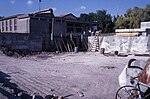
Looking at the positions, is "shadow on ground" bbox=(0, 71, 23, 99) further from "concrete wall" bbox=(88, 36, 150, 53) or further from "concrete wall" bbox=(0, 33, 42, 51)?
"concrete wall" bbox=(88, 36, 150, 53)

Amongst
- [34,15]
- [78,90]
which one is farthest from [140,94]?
[34,15]

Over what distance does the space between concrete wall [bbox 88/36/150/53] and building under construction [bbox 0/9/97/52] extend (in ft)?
14.6

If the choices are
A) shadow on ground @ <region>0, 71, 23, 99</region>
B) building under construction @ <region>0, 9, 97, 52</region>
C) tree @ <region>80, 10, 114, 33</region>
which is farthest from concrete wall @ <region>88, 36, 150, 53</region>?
tree @ <region>80, 10, 114, 33</region>

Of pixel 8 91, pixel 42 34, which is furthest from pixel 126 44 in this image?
pixel 8 91

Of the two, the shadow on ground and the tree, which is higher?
the tree

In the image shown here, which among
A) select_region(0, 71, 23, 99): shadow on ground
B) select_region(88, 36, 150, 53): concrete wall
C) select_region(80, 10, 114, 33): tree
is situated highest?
select_region(80, 10, 114, 33): tree

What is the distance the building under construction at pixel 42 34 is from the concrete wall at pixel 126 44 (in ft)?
14.6

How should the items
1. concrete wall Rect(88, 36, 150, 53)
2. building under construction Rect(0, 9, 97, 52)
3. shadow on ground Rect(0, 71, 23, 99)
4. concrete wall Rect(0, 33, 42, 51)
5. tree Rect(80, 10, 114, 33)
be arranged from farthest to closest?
tree Rect(80, 10, 114, 33)
building under construction Rect(0, 9, 97, 52)
concrete wall Rect(0, 33, 42, 51)
concrete wall Rect(88, 36, 150, 53)
shadow on ground Rect(0, 71, 23, 99)

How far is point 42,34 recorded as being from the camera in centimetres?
2930

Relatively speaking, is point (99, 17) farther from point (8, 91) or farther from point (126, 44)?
point (8, 91)

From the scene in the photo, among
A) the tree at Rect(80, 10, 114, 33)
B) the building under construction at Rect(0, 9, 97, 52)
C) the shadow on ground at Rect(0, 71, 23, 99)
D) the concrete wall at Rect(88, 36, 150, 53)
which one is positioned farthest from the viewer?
the tree at Rect(80, 10, 114, 33)

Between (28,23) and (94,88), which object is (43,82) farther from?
(28,23)

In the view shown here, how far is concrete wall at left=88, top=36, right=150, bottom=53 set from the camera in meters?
25.0

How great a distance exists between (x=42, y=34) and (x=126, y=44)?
10.8m
